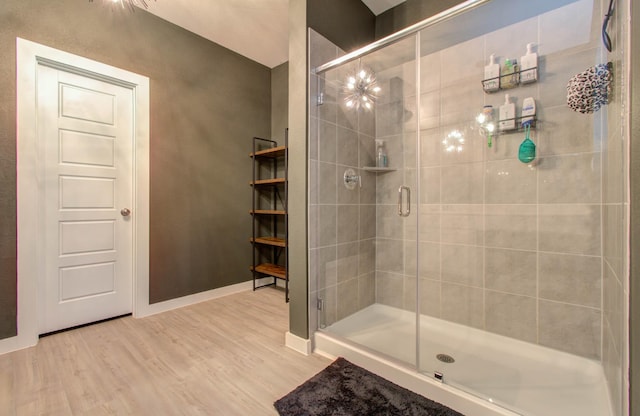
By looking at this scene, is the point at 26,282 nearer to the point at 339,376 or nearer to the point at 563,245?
the point at 339,376

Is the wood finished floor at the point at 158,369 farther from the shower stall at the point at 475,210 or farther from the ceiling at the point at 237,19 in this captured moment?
the ceiling at the point at 237,19

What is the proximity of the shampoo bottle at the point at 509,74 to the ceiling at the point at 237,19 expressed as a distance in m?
1.16

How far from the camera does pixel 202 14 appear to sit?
247cm

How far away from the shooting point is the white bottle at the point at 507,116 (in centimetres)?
187

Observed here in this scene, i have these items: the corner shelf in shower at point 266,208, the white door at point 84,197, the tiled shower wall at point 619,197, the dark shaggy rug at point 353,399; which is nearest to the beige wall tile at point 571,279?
the tiled shower wall at point 619,197

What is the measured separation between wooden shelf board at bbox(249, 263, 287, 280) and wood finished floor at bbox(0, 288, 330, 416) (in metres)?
0.60

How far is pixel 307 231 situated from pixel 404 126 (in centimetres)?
128

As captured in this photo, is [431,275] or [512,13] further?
[431,275]

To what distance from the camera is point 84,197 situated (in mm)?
2207

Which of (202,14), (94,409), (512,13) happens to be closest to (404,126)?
(512,13)

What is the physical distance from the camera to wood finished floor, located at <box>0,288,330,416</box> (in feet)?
4.40

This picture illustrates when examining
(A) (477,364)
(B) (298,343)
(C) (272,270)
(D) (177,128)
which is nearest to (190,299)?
(C) (272,270)

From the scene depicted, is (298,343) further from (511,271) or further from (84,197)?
(84,197)

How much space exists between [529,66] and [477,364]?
1.95 m
